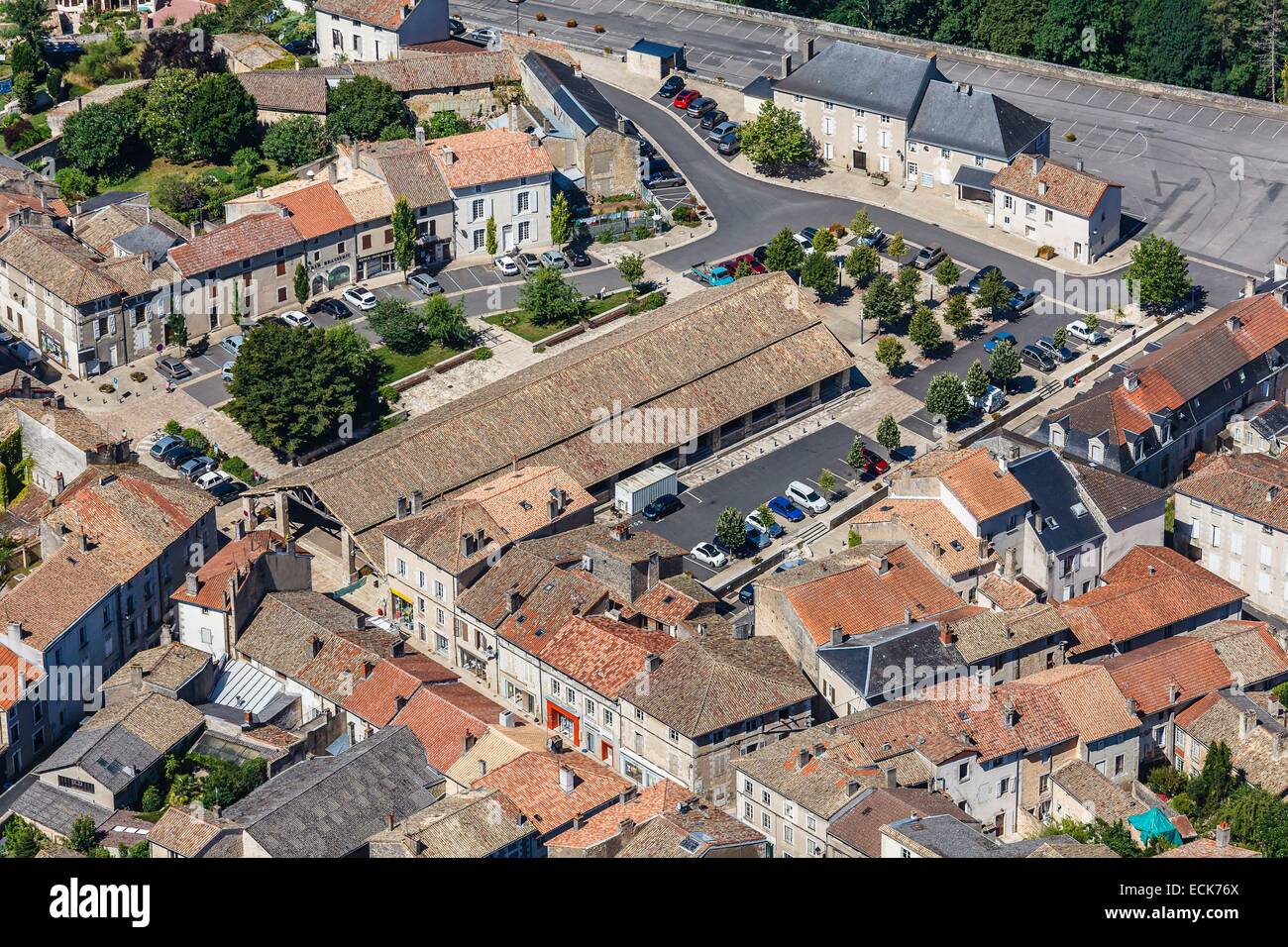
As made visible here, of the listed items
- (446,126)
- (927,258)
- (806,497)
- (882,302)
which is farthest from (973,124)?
(806,497)

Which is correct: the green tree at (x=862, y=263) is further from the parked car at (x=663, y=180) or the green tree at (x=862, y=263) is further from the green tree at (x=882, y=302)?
the parked car at (x=663, y=180)

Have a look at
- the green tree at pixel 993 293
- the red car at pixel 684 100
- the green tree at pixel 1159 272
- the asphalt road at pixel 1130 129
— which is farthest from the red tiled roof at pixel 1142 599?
the red car at pixel 684 100

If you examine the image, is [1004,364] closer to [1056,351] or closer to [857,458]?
[1056,351]

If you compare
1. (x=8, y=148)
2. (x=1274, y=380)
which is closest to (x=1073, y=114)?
(x=1274, y=380)

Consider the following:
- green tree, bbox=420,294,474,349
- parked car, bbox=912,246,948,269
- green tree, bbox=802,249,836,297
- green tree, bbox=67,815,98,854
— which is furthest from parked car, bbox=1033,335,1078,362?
green tree, bbox=67,815,98,854
